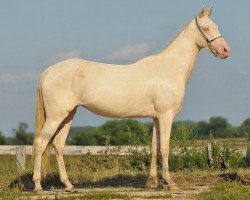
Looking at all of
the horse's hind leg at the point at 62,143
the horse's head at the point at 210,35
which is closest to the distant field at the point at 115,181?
the horse's hind leg at the point at 62,143

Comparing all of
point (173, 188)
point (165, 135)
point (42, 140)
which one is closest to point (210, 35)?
point (165, 135)

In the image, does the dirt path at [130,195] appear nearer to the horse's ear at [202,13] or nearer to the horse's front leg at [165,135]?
the horse's front leg at [165,135]

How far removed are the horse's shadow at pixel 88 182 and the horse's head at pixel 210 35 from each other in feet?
9.34

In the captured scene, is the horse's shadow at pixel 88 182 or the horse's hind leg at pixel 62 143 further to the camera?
the horse's shadow at pixel 88 182

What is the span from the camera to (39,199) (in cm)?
921

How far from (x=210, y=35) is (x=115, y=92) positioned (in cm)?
194

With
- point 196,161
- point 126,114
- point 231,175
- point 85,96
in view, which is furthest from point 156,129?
point 196,161

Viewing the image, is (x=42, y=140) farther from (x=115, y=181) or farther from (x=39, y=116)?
(x=115, y=181)

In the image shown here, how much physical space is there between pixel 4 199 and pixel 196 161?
573cm

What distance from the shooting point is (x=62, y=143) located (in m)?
10.8

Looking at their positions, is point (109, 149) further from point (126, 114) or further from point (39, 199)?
point (39, 199)

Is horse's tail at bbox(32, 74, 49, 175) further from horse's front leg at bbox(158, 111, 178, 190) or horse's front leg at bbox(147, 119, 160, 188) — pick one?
horse's front leg at bbox(158, 111, 178, 190)

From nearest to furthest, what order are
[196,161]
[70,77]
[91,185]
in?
[70,77], [91,185], [196,161]

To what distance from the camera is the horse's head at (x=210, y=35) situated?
10.8 m
